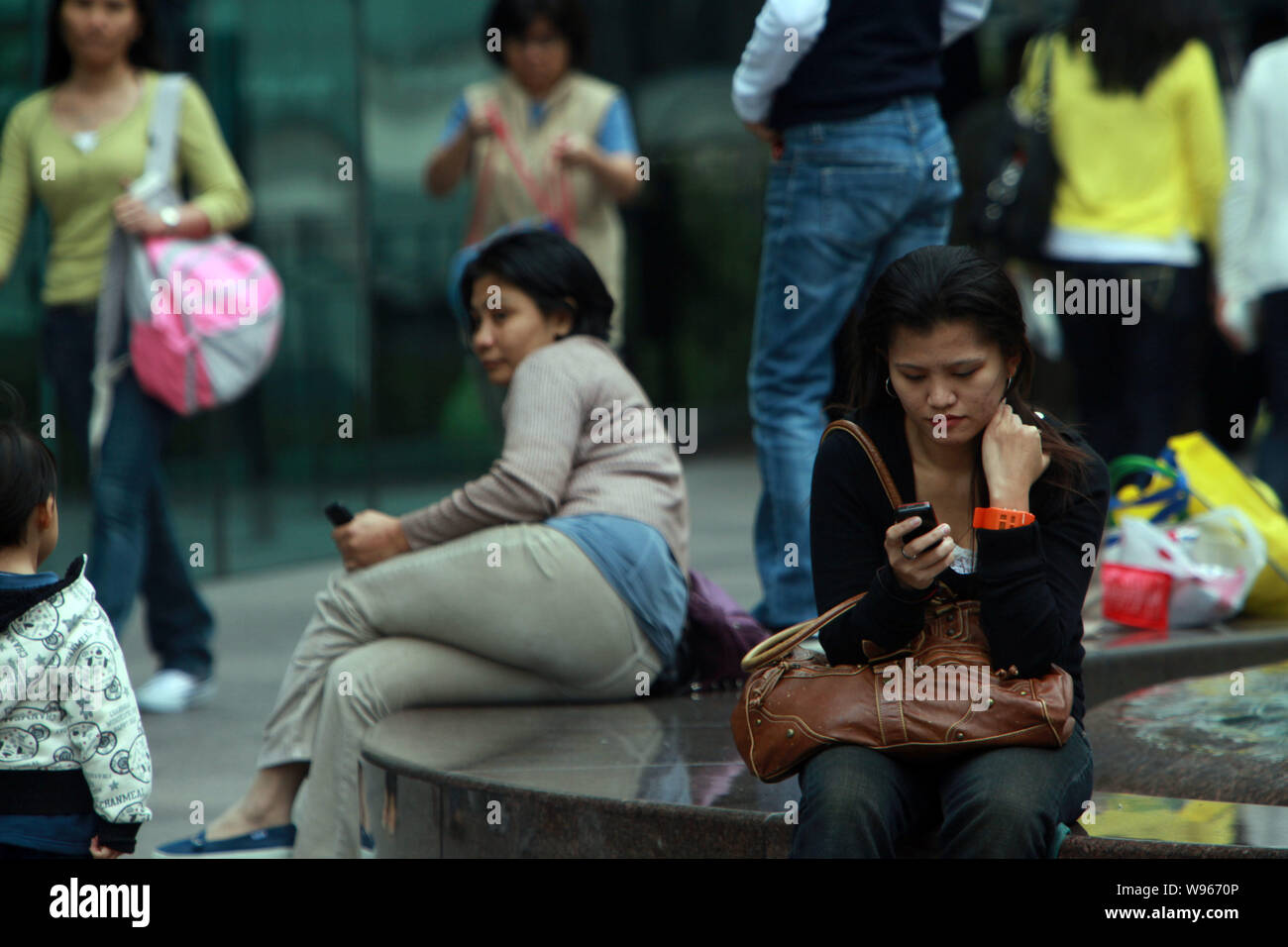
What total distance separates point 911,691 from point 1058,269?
3.64 meters

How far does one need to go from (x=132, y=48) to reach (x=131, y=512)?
1.53 metres

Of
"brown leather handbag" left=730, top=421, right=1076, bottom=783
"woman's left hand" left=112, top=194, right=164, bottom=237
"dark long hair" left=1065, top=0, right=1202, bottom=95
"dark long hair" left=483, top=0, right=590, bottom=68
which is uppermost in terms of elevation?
"dark long hair" left=483, top=0, right=590, bottom=68

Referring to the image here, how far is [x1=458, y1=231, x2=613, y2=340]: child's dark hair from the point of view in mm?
4609

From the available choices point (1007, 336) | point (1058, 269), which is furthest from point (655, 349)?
point (1007, 336)

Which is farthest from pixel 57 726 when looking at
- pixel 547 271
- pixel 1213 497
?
pixel 1213 497

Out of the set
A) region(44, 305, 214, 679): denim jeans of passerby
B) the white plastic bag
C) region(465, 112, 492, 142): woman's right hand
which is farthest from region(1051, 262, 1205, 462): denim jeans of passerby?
region(44, 305, 214, 679): denim jeans of passerby

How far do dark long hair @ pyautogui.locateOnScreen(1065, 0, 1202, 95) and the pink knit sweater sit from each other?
2508 millimetres

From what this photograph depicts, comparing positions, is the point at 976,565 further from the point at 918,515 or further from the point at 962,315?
the point at 962,315

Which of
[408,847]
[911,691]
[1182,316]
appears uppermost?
[1182,316]

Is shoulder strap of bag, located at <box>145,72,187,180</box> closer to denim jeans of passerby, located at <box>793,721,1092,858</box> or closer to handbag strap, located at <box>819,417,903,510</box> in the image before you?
handbag strap, located at <box>819,417,903,510</box>

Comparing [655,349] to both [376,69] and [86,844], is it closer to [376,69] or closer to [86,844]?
[376,69]

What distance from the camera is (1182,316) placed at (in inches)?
249

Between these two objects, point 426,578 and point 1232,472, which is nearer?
point 426,578
